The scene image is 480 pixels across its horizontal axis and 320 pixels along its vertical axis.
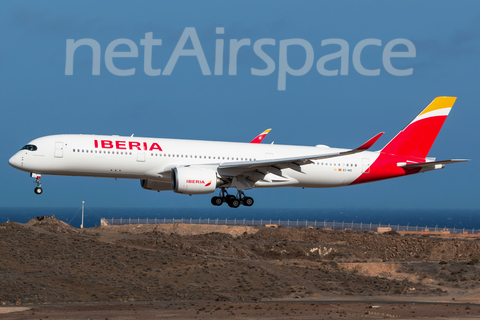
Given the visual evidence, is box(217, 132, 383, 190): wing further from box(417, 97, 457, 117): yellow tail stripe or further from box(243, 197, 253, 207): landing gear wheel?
box(417, 97, 457, 117): yellow tail stripe

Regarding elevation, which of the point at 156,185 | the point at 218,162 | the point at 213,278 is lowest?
the point at 213,278

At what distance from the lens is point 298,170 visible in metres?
39.9

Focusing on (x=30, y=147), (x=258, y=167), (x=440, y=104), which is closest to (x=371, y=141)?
(x=258, y=167)

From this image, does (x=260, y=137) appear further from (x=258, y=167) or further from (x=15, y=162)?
(x=15, y=162)

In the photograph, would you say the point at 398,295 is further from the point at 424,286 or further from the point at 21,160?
the point at 21,160

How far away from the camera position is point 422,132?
47.0 m

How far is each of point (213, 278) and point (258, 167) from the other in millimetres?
17535

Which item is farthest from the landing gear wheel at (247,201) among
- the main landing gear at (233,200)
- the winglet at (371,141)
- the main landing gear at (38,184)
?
the main landing gear at (38,184)

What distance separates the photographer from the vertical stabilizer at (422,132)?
46031 millimetres

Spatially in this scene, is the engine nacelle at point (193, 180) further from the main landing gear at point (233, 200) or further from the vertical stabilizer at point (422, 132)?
the vertical stabilizer at point (422, 132)

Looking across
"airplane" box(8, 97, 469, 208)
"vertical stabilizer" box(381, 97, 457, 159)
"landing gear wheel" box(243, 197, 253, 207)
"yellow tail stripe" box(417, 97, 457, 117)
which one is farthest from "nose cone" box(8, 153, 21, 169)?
"yellow tail stripe" box(417, 97, 457, 117)

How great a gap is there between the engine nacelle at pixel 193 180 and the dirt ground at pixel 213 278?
28.0ft

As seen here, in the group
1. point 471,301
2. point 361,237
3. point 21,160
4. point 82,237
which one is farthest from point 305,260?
point 21,160

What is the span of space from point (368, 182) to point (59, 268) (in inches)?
1132
